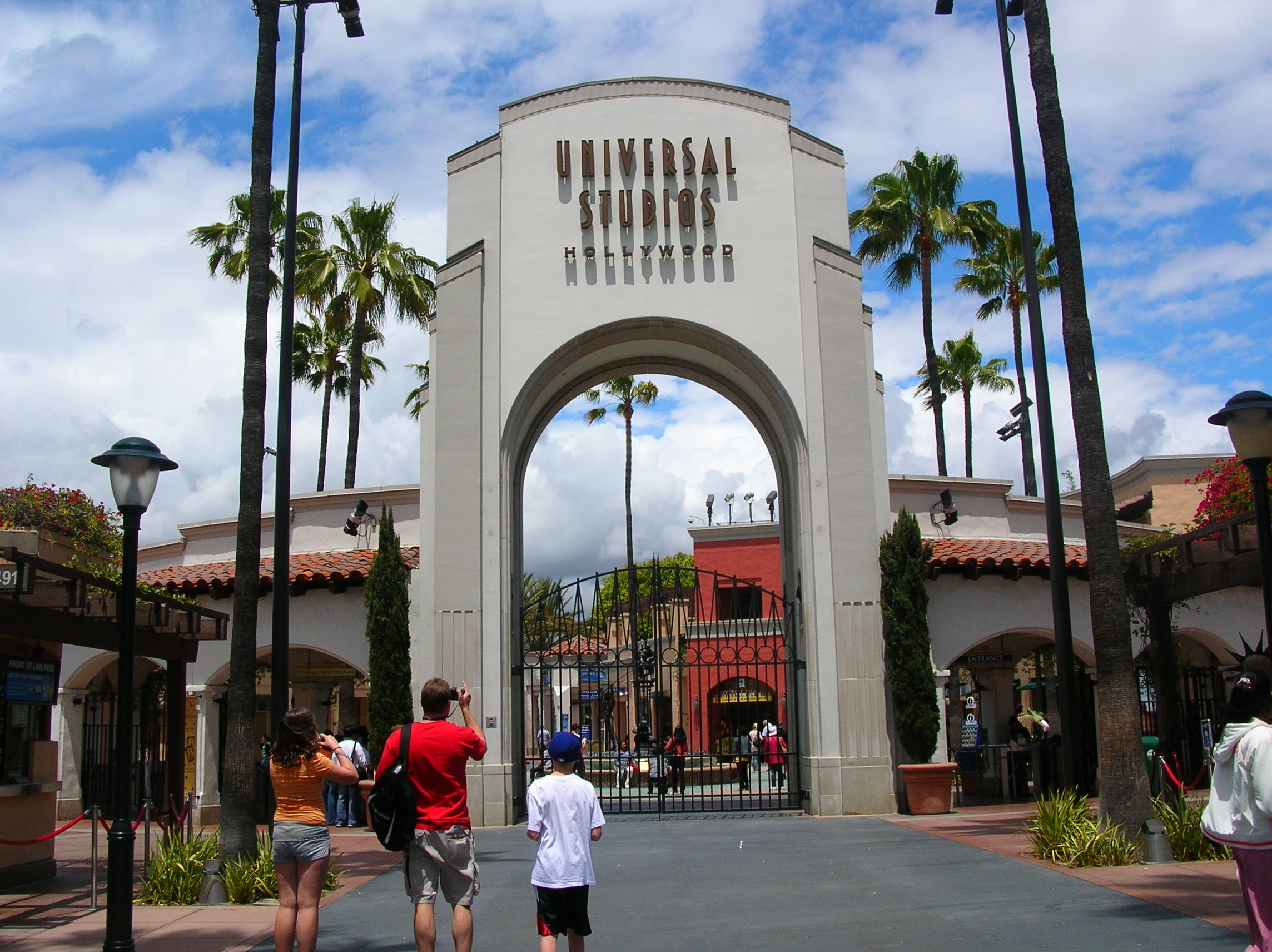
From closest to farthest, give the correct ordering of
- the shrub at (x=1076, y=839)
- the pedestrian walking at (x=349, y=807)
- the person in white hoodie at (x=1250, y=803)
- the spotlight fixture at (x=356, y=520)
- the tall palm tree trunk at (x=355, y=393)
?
the person in white hoodie at (x=1250, y=803)
the shrub at (x=1076, y=839)
the pedestrian walking at (x=349, y=807)
the spotlight fixture at (x=356, y=520)
the tall palm tree trunk at (x=355, y=393)

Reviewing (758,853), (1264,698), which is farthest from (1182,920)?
(758,853)

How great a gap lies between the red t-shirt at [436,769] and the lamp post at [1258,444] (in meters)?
6.19

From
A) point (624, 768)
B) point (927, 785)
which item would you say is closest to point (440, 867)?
point (927, 785)

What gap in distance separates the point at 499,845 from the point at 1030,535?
42.4 feet

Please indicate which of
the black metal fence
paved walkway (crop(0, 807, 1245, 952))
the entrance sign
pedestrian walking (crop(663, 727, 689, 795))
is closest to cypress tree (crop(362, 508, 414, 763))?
the entrance sign

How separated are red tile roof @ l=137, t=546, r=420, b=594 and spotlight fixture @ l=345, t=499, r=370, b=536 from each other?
0.65 m

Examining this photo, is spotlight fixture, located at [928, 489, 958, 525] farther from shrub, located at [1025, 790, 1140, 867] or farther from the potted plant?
shrub, located at [1025, 790, 1140, 867]

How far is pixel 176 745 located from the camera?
517 inches

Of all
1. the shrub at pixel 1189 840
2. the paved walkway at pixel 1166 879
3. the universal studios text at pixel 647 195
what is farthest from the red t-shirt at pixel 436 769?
the universal studios text at pixel 647 195

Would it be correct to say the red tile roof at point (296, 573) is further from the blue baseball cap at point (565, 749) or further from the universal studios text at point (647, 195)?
the blue baseball cap at point (565, 749)

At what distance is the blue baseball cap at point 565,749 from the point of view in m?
6.58

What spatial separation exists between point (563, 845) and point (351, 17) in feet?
35.3

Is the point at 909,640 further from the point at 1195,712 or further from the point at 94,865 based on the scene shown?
the point at 94,865

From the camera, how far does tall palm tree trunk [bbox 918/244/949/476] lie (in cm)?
3183
